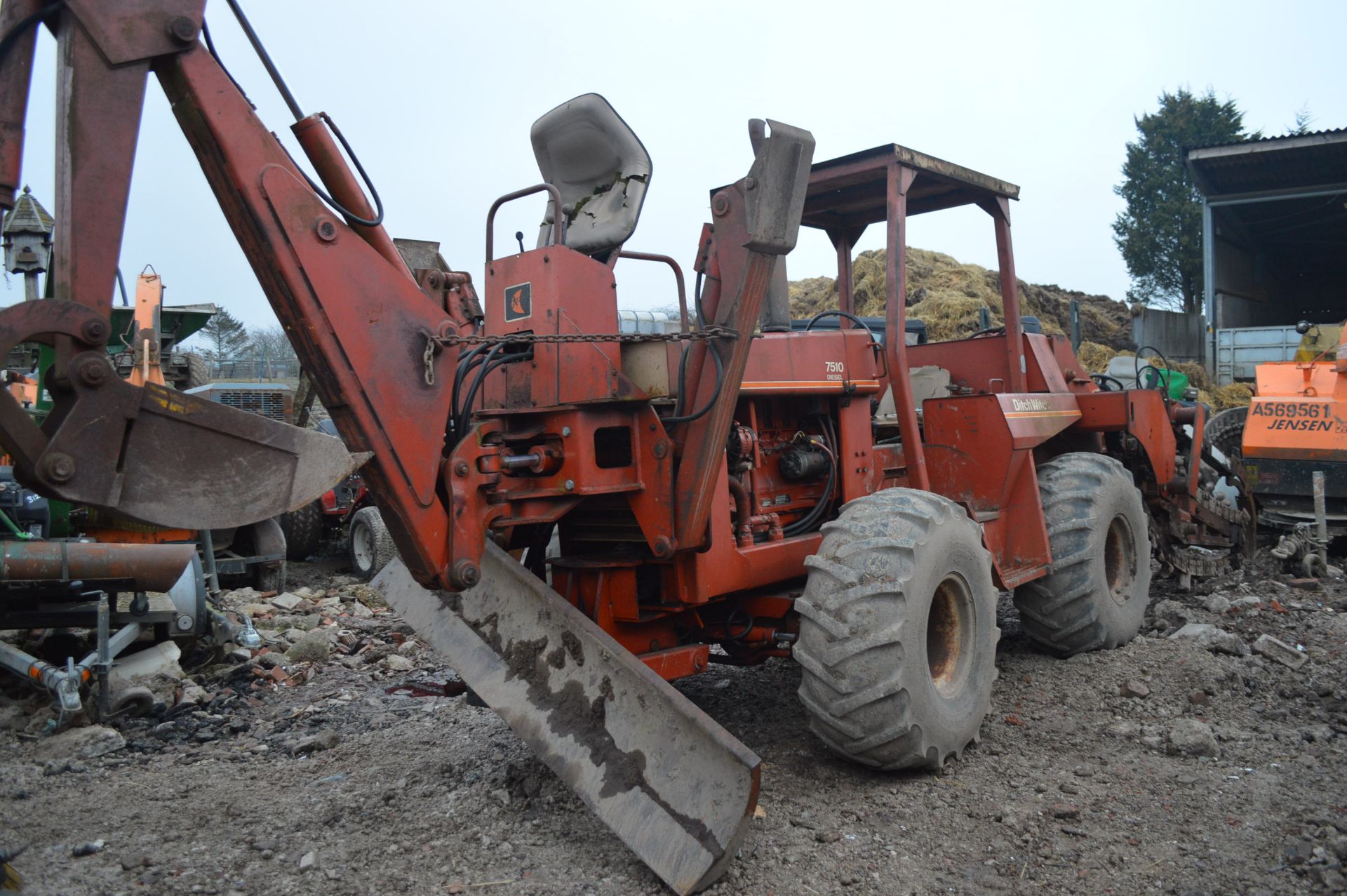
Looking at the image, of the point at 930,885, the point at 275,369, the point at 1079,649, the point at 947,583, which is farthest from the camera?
the point at 275,369

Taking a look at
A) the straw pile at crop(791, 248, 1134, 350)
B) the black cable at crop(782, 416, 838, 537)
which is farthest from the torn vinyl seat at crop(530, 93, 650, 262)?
the straw pile at crop(791, 248, 1134, 350)

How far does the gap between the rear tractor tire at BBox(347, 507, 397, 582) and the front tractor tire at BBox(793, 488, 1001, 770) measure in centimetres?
662

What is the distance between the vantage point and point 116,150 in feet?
8.41

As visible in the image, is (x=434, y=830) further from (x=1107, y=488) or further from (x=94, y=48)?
(x=1107, y=488)

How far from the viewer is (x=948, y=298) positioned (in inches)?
537

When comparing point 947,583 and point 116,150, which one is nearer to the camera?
point 116,150

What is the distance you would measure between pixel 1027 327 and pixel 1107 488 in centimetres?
153

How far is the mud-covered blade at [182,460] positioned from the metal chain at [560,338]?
489 mm

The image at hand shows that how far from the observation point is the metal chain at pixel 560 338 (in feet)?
10.5

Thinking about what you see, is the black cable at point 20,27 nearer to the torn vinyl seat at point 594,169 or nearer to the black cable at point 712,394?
the torn vinyl seat at point 594,169

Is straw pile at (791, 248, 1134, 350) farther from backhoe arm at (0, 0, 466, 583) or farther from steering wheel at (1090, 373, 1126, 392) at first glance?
backhoe arm at (0, 0, 466, 583)

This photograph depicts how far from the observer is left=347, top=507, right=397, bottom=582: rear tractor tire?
31.8ft

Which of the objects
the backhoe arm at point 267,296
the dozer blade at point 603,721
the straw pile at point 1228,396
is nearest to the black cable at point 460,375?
the backhoe arm at point 267,296

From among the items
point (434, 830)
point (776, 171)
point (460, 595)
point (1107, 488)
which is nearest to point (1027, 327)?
point (1107, 488)
